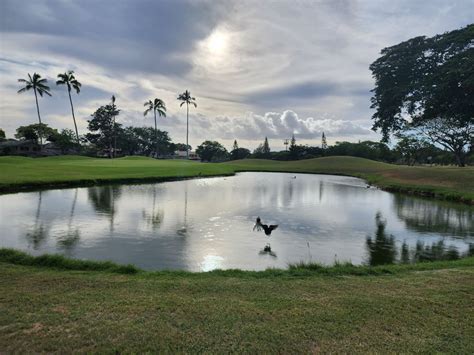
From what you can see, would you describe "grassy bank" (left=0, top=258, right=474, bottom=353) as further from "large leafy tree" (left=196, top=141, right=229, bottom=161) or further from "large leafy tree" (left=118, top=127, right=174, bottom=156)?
"large leafy tree" (left=196, top=141, right=229, bottom=161)

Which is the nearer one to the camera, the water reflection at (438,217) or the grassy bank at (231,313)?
the grassy bank at (231,313)

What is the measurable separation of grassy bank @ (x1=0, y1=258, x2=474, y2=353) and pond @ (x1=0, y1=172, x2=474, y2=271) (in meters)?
2.92

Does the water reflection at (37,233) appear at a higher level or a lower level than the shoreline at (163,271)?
lower

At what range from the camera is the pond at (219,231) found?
33.9ft

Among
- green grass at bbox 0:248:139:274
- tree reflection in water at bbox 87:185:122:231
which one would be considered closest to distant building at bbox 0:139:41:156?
tree reflection in water at bbox 87:185:122:231

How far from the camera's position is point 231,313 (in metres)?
5.05

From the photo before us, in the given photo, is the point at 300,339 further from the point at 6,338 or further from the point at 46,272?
the point at 46,272

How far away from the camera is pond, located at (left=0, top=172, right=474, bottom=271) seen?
10344 mm

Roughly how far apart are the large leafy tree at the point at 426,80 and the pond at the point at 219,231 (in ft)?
40.8

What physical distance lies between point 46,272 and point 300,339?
587cm

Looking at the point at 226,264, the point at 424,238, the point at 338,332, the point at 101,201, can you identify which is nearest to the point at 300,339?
the point at 338,332

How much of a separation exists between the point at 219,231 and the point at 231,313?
28.0ft

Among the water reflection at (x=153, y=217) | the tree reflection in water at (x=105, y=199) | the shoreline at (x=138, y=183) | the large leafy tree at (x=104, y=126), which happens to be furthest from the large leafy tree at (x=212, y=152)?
the water reflection at (x=153, y=217)

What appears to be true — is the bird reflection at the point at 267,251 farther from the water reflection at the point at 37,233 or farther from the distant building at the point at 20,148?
the distant building at the point at 20,148
